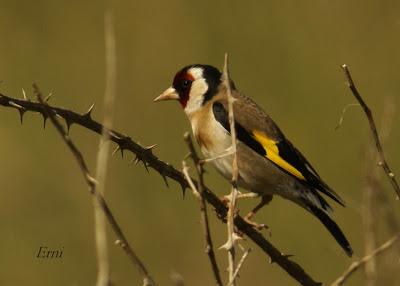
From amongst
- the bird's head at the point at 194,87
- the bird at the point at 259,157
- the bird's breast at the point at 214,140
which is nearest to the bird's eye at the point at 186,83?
the bird's head at the point at 194,87

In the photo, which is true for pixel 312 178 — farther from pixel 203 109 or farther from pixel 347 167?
pixel 347 167

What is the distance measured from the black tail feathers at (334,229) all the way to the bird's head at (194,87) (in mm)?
886

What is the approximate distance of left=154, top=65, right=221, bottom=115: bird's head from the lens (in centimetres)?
480

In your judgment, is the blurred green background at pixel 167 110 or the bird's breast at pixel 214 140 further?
the blurred green background at pixel 167 110

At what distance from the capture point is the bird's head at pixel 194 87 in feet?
15.7

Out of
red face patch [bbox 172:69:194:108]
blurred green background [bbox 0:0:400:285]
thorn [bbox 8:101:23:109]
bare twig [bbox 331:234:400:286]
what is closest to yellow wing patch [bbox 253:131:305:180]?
red face patch [bbox 172:69:194:108]

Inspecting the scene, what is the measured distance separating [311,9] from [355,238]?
2145 millimetres

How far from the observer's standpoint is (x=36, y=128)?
6227 millimetres

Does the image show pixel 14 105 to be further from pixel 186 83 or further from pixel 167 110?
pixel 167 110

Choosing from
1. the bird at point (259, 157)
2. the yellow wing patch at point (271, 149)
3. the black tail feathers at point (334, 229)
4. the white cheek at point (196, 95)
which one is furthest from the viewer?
the white cheek at point (196, 95)

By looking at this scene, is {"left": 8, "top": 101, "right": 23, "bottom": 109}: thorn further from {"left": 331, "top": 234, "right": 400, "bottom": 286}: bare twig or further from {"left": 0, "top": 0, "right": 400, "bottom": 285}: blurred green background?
{"left": 0, "top": 0, "right": 400, "bottom": 285}: blurred green background

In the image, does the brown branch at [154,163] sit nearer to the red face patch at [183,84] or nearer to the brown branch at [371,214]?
the brown branch at [371,214]

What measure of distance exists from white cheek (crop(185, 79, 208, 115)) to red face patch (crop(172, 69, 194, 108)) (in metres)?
0.03

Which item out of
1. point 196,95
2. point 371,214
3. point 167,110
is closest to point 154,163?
point 371,214
